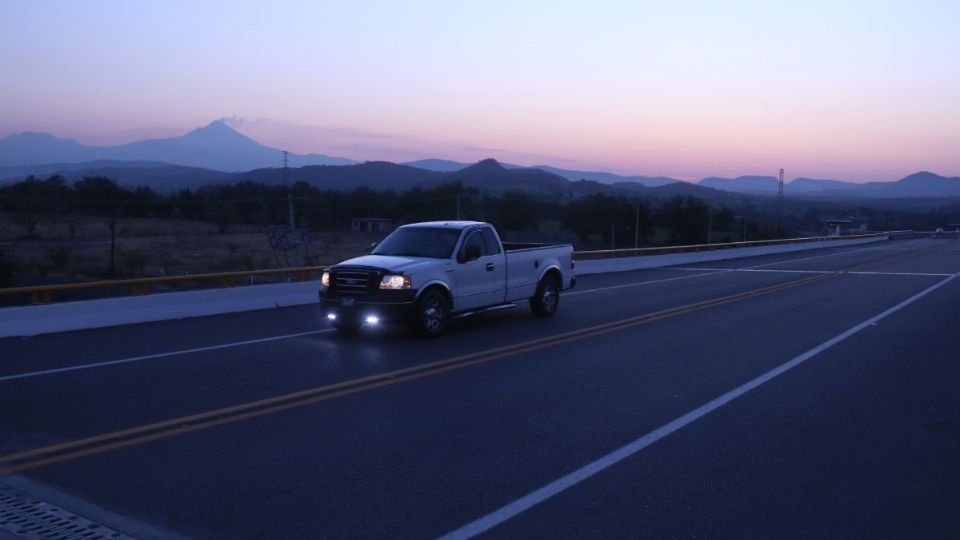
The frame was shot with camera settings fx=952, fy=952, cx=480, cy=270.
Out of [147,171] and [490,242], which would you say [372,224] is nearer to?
[490,242]

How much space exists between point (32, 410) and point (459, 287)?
802 centimetres

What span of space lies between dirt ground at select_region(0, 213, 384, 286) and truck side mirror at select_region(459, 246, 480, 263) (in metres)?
19.9

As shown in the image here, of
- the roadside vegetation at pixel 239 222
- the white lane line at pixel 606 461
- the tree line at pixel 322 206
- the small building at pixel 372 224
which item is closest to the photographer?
the white lane line at pixel 606 461

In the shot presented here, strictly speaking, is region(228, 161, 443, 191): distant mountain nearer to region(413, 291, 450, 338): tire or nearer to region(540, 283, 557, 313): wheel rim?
region(540, 283, 557, 313): wheel rim

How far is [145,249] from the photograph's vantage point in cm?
4328

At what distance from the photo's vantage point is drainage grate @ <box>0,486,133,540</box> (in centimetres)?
629

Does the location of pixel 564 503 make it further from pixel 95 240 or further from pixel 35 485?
pixel 95 240

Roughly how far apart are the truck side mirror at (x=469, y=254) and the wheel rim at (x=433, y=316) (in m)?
1.07

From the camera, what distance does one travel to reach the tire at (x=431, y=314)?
15.6 metres

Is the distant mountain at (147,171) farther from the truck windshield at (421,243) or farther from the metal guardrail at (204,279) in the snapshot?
the truck windshield at (421,243)

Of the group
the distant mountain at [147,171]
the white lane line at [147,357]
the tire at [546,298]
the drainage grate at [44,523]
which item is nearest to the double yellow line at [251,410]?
the drainage grate at [44,523]

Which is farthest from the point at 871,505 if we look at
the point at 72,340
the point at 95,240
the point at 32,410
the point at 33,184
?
the point at 33,184

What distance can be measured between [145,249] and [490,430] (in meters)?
37.2

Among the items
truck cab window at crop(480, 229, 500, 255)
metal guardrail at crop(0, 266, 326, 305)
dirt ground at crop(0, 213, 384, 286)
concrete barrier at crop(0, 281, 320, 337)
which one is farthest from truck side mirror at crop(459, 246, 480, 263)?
dirt ground at crop(0, 213, 384, 286)
